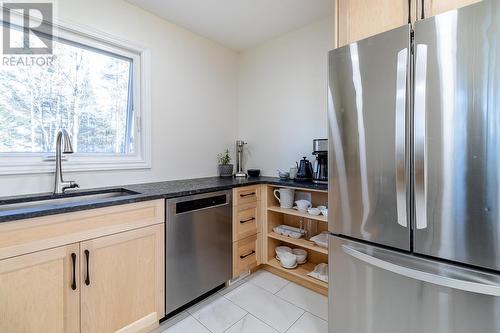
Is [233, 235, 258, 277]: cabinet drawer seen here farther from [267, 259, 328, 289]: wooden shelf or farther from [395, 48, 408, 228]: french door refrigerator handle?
[395, 48, 408, 228]: french door refrigerator handle

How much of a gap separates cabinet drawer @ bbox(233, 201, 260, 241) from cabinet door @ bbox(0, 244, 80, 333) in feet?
3.76

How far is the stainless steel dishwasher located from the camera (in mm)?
1615

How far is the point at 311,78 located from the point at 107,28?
72.1 inches

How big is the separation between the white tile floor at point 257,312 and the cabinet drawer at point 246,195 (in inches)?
30.2

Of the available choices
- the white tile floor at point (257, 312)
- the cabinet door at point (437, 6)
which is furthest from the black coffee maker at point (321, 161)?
the cabinet door at point (437, 6)

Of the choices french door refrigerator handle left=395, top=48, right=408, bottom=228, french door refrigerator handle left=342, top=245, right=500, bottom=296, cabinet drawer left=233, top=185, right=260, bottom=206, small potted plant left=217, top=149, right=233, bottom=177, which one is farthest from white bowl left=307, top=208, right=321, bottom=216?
small potted plant left=217, top=149, right=233, bottom=177

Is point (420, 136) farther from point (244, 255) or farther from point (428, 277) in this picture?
point (244, 255)

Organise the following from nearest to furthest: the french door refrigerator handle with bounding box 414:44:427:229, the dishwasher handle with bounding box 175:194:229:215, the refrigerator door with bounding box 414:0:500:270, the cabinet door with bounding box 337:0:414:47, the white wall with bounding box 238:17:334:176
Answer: the refrigerator door with bounding box 414:0:500:270
the french door refrigerator handle with bounding box 414:44:427:229
the cabinet door with bounding box 337:0:414:47
the dishwasher handle with bounding box 175:194:229:215
the white wall with bounding box 238:17:334:176

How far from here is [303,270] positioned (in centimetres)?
215

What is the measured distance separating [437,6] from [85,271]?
7.19ft

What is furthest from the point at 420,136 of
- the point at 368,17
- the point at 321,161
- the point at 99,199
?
the point at 99,199

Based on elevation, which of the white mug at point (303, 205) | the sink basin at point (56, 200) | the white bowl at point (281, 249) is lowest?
the white bowl at point (281, 249)

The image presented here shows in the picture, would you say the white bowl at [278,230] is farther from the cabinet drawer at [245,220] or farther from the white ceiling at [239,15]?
the white ceiling at [239,15]

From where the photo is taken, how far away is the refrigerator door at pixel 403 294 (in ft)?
3.01
